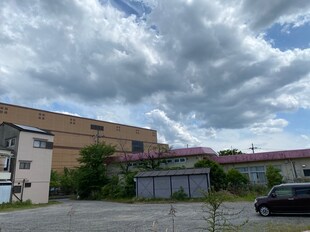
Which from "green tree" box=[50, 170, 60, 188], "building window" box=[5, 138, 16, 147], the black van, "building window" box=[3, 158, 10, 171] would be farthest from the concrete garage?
"green tree" box=[50, 170, 60, 188]

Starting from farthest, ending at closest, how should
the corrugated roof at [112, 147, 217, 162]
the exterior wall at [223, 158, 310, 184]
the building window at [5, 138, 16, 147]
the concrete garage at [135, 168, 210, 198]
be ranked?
the corrugated roof at [112, 147, 217, 162]
the building window at [5, 138, 16, 147]
the exterior wall at [223, 158, 310, 184]
the concrete garage at [135, 168, 210, 198]

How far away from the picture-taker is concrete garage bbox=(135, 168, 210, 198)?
2508 cm

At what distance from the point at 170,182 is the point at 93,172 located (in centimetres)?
1270

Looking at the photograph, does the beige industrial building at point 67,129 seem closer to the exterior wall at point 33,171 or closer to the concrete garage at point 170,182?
the exterior wall at point 33,171

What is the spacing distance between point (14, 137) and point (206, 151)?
73.9 feet

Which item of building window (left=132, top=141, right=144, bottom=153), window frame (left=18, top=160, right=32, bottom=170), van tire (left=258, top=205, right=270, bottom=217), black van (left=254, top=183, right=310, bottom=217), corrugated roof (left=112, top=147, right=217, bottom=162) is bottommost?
van tire (left=258, top=205, right=270, bottom=217)

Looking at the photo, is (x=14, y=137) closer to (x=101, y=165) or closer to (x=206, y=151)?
(x=101, y=165)

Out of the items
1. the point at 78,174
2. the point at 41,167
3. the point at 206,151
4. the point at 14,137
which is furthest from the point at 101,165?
the point at 206,151

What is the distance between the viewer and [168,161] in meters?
34.4

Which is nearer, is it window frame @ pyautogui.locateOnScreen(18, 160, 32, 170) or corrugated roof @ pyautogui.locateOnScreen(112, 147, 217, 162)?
window frame @ pyautogui.locateOnScreen(18, 160, 32, 170)

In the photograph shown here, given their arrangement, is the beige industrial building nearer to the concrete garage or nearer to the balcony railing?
the concrete garage

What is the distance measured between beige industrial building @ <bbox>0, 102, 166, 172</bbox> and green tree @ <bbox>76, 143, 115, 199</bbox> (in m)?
8.18

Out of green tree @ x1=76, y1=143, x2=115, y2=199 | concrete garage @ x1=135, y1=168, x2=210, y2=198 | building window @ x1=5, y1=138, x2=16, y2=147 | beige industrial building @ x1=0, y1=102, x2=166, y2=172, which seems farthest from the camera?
beige industrial building @ x1=0, y1=102, x2=166, y2=172

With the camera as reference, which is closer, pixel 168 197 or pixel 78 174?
pixel 168 197
